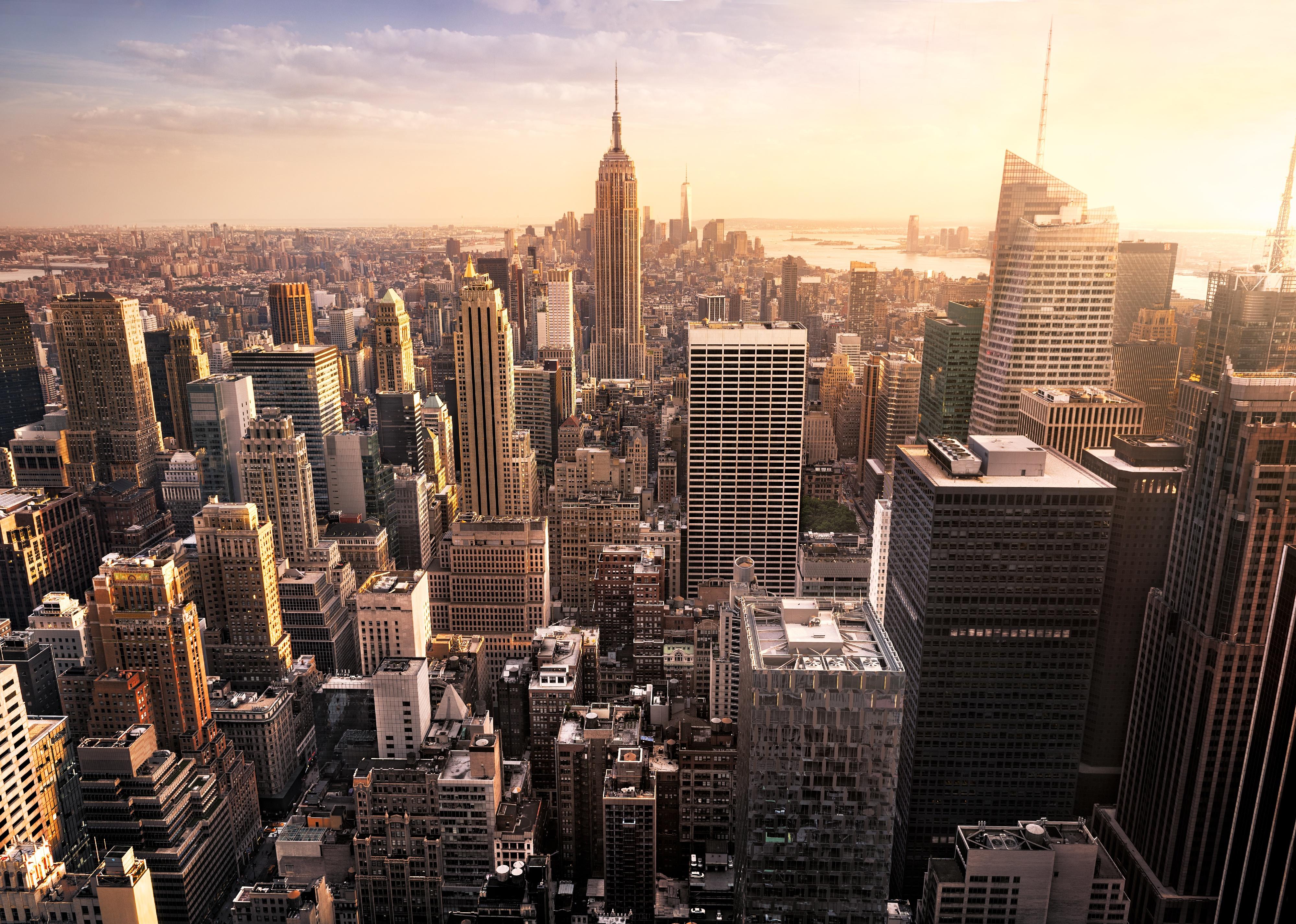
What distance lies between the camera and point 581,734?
11.1 meters

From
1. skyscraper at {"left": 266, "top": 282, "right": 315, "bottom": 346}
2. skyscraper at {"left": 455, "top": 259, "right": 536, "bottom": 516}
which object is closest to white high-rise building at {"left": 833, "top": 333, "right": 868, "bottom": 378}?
skyscraper at {"left": 455, "top": 259, "right": 536, "bottom": 516}

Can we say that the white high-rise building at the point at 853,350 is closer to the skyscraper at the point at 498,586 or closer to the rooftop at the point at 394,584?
the skyscraper at the point at 498,586

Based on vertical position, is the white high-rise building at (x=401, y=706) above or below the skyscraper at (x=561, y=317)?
below

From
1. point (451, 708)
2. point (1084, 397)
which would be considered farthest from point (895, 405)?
point (451, 708)

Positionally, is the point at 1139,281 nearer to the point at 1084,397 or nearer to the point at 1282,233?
the point at 1084,397

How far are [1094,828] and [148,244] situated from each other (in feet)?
45.3

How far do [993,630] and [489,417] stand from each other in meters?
12.9

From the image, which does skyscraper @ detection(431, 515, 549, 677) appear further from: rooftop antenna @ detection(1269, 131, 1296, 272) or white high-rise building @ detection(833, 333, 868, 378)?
rooftop antenna @ detection(1269, 131, 1296, 272)

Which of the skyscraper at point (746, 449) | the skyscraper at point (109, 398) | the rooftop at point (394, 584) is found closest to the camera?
the rooftop at point (394, 584)

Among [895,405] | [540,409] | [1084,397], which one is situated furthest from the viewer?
[540,409]

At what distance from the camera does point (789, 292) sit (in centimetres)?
1566

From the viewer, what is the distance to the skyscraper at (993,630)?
861cm

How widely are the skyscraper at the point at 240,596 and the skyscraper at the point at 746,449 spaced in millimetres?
7989

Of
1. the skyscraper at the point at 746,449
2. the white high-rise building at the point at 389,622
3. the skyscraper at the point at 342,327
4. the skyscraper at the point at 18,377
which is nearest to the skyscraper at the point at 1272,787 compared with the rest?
the skyscraper at the point at 746,449
